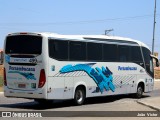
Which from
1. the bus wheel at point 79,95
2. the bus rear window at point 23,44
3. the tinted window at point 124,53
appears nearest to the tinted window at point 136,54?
the tinted window at point 124,53

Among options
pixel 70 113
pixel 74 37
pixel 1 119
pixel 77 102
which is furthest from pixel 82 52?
pixel 1 119

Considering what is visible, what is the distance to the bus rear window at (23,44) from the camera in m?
19.2

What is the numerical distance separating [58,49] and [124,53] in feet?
20.1

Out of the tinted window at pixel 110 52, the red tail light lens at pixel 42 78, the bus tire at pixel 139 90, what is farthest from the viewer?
the bus tire at pixel 139 90

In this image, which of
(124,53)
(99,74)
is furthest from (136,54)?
(99,74)

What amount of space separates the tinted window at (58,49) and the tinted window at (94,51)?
189cm

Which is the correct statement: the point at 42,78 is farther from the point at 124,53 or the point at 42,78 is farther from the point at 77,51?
the point at 124,53

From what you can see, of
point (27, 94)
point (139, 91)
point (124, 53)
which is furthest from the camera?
point (139, 91)

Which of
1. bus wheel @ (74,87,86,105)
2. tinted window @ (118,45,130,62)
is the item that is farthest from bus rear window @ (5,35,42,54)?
tinted window @ (118,45,130,62)

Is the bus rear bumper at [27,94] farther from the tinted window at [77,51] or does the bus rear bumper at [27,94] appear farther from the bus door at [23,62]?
the tinted window at [77,51]

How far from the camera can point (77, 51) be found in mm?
21109

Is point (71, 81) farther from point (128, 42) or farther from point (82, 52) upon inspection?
point (128, 42)

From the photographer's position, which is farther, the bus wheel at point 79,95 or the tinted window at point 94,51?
the tinted window at point 94,51

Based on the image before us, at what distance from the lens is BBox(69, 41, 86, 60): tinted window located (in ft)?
68.1
